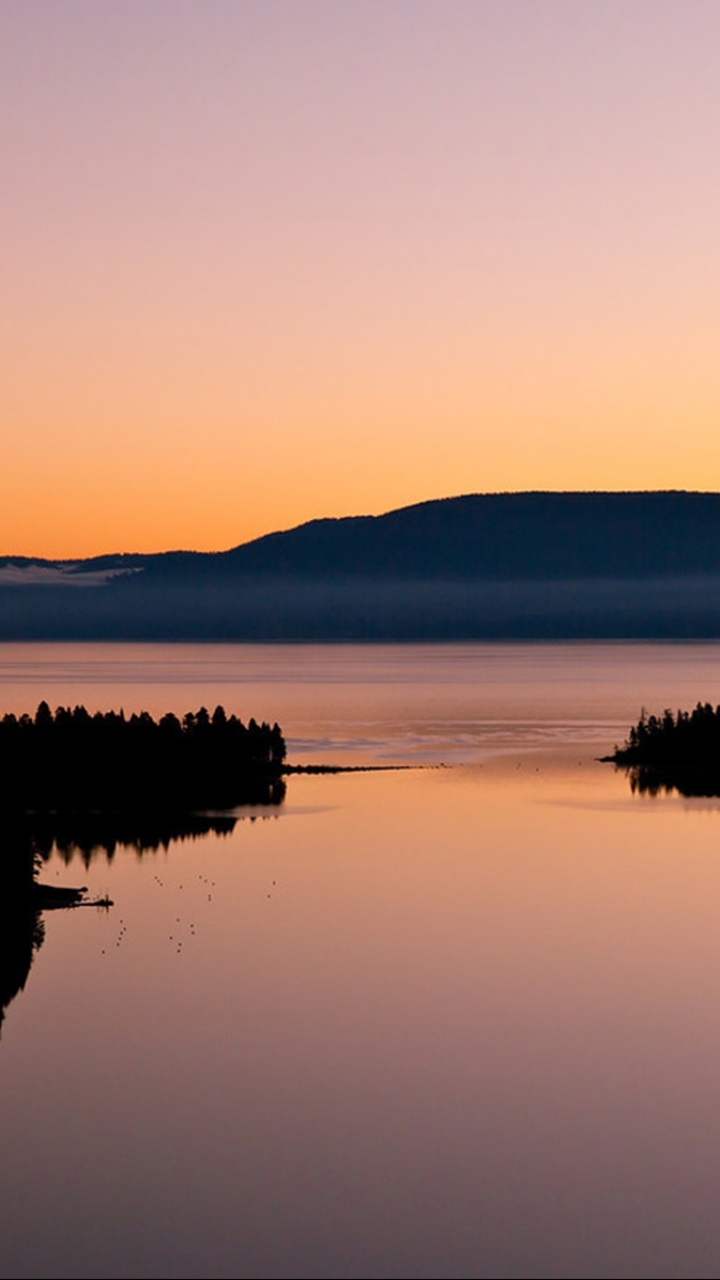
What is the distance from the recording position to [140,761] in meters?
133

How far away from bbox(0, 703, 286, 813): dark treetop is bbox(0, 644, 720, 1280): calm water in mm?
36973

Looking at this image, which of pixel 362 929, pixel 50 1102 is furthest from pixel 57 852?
pixel 50 1102

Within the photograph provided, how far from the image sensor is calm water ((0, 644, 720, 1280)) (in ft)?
111

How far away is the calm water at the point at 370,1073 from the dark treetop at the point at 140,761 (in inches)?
1456

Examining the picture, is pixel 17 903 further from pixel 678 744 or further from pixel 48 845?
pixel 678 744

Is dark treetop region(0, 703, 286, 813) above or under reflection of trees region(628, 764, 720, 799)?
above

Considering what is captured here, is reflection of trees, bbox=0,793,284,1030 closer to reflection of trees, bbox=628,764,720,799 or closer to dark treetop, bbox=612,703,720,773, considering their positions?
reflection of trees, bbox=628,764,720,799

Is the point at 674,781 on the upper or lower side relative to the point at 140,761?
lower

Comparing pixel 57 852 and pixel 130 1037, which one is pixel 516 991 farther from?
pixel 57 852

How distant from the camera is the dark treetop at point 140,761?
122625 millimetres

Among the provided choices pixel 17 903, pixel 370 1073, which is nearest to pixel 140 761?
pixel 17 903

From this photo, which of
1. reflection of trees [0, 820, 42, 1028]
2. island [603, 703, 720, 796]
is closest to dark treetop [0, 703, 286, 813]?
island [603, 703, 720, 796]

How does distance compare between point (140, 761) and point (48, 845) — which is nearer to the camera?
point (48, 845)

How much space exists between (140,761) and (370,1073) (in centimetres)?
8902
